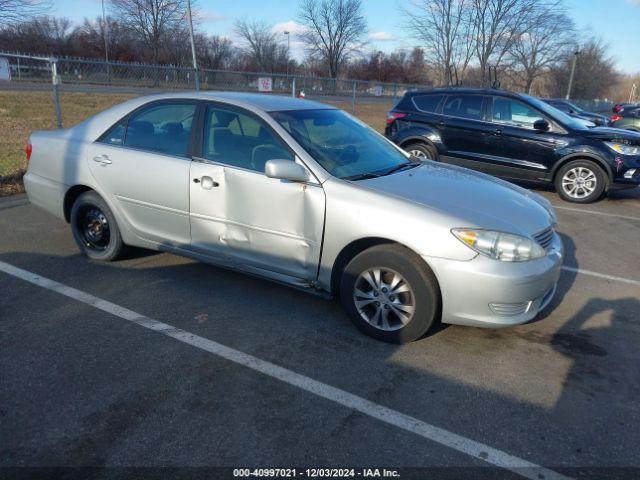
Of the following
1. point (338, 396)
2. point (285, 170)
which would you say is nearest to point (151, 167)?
point (285, 170)

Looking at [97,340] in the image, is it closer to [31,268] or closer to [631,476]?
[31,268]

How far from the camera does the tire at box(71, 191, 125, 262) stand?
4.69 meters

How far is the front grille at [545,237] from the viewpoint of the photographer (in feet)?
11.4

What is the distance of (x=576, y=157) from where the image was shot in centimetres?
832

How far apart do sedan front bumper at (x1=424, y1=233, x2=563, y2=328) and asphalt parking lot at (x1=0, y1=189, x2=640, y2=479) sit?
316 millimetres

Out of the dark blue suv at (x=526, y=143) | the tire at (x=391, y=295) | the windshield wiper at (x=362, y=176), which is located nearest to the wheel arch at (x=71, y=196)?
the windshield wiper at (x=362, y=176)

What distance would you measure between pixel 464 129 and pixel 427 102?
3.21ft

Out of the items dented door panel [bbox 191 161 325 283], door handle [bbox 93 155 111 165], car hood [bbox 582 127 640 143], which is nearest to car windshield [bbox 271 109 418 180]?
dented door panel [bbox 191 161 325 283]

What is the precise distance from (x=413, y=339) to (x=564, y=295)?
1915mm

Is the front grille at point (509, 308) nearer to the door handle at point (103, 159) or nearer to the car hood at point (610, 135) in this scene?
the door handle at point (103, 159)

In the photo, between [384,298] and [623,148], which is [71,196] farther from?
[623,148]

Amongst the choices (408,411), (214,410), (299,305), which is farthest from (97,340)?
(408,411)

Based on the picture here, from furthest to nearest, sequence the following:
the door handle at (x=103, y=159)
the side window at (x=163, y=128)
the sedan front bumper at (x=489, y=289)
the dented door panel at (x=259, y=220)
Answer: the door handle at (x=103, y=159) < the side window at (x=163, y=128) < the dented door panel at (x=259, y=220) < the sedan front bumper at (x=489, y=289)

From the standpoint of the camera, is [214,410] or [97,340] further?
[97,340]
